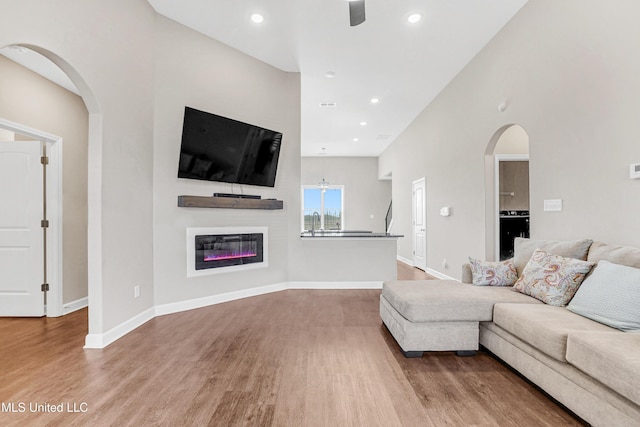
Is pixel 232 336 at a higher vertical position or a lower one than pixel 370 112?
lower

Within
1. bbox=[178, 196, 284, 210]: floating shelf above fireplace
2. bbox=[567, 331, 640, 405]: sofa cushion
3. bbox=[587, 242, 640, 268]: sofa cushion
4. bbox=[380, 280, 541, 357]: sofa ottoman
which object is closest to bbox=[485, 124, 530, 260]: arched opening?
bbox=[587, 242, 640, 268]: sofa cushion

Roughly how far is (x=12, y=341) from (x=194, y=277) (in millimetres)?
1655

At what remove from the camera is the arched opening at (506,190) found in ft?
13.8

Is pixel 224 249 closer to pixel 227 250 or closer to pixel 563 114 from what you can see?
pixel 227 250

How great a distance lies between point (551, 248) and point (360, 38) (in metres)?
3.19

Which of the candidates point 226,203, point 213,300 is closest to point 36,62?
point 226,203

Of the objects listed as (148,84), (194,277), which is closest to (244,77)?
(148,84)

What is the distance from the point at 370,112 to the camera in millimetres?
6793

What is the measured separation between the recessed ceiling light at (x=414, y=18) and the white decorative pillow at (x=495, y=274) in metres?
2.78

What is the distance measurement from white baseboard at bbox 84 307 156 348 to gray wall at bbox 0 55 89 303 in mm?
1180

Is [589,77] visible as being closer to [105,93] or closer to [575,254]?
[575,254]

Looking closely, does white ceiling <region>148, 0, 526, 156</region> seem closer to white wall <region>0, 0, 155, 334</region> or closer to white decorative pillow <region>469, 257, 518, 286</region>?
white wall <region>0, 0, 155, 334</region>

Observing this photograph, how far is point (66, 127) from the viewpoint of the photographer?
385cm

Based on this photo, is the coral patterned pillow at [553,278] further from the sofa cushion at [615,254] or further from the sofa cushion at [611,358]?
the sofa cushion at [611,358]
